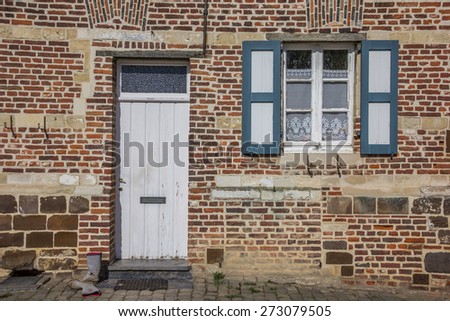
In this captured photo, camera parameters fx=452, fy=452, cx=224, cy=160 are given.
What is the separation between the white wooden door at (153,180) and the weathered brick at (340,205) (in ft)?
6.47

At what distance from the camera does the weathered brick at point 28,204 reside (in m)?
5.92

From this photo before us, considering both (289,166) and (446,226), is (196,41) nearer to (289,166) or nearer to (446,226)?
(289,166)

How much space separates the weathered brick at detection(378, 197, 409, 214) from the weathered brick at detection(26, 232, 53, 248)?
438 centimetres

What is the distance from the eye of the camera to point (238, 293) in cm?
553

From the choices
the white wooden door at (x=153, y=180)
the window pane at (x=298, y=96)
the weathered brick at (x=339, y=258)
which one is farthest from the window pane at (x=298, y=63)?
the weathered brick at (x=339, y=258)

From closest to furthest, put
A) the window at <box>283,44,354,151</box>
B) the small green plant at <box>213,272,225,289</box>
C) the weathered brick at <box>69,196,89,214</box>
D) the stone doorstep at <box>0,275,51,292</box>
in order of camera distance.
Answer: the stone doorstep at <box>0,275,51,292</box>
the small green plant at <box>213,272,225,289</box>
the weathered brick at <box>69,196,89,214</box>
the window at <box>283,44,354,151</box>

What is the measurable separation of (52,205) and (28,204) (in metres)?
0.31

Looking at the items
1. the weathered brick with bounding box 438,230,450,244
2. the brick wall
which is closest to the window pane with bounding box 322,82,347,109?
the brick wall

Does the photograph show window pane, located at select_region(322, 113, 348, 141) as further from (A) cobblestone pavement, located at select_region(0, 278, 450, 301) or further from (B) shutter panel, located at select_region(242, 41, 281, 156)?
(A) cobblestone pavement, located at select_region(0, 278, 450, 301)

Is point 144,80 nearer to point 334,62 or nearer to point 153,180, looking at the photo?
point 153,180

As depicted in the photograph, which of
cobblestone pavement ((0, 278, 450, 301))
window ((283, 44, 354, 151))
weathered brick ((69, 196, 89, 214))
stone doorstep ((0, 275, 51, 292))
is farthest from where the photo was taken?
window ((283, 44, 354, 151))

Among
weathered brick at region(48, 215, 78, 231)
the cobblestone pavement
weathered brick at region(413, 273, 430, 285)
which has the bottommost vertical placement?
the cobblestone pavement

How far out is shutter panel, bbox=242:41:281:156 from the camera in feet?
19.7

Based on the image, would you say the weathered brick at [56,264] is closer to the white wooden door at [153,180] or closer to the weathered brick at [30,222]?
the weathered brick at [30,222]
